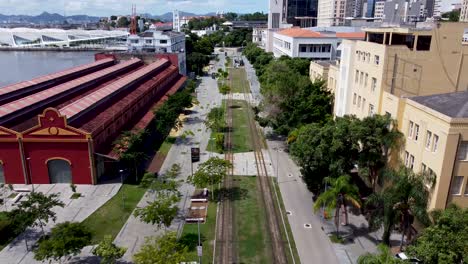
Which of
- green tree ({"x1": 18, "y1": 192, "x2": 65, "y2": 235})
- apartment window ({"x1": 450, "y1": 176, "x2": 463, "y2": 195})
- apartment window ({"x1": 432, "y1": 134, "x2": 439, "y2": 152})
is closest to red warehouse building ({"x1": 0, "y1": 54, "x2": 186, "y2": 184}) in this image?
green tree ({"x1": 18, "y1": 192, "x2": 65, "y2": 235})

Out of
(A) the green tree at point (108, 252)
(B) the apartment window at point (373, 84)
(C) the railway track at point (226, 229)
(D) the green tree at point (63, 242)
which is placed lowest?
(C) the railway track at point (226, 229)

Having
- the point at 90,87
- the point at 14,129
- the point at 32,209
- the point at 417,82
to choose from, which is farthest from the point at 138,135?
the point at 417,82

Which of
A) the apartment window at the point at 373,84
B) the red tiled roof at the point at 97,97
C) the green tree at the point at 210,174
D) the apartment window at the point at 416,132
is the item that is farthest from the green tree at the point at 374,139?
the red tiled roof at the point at 97,97

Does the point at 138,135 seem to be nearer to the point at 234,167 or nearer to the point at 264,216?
the point at 234,167

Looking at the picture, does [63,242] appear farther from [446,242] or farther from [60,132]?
[446,242]

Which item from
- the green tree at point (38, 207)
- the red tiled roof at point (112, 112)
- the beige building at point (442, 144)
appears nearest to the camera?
the beige building at point (442, 144)

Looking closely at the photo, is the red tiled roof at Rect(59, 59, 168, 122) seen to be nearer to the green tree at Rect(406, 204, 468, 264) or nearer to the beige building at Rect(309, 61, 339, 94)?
the beige building at Rect(309, 61, 339, 94)

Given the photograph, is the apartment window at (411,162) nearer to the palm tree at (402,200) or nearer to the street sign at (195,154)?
the palm tree at (402,200)
